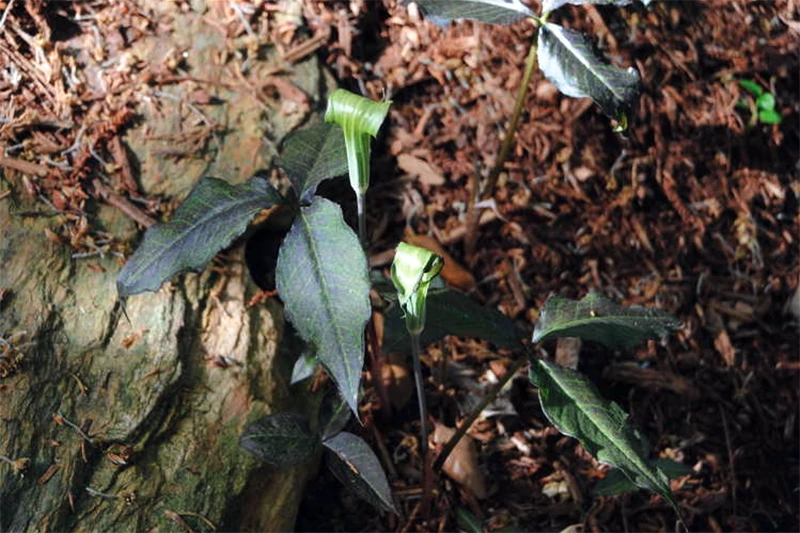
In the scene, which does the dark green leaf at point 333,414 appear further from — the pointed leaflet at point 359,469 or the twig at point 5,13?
the twig at point 5,13

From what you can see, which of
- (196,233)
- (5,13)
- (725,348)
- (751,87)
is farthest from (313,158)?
(751,87)

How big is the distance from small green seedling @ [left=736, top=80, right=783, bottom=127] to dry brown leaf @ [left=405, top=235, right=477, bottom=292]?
3.99 ft

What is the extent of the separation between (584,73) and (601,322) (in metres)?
0.56

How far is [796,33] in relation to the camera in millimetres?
2943

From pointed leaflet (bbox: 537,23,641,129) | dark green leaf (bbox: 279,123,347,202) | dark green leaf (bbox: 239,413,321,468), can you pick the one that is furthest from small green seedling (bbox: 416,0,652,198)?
dark green leaf (bbox: 239,413,321,468)

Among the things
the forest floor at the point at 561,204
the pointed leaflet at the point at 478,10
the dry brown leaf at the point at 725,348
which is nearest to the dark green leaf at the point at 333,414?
the forest floor at the point at 561,204

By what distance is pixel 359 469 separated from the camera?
1.81m

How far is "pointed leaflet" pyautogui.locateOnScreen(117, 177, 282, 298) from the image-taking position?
1.56 metres

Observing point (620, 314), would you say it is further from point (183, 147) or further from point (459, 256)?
point (183, 147)

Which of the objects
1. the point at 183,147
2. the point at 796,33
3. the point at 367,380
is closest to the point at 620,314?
the point at 367,380

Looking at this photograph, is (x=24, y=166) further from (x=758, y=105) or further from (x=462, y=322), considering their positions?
(x=758, y=105)

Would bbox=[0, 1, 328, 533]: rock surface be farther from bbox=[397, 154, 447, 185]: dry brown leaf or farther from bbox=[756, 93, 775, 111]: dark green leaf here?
bbox=[756, 93, 775, 111]: dark green leaf

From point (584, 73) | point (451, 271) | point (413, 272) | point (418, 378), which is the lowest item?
point (451, 271)

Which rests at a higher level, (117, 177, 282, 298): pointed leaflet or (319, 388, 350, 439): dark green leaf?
(117, 177, 282, 298): pointed leaflet
